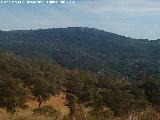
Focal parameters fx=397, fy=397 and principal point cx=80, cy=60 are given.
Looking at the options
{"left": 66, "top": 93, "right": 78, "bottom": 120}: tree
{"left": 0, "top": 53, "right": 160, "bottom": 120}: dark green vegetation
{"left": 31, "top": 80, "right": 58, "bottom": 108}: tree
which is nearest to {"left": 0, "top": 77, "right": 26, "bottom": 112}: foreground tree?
{"left": 0, "top": 53, "right": 160, "bottom": 120}: dark green vegetation

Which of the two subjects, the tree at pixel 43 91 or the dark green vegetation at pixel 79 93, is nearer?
the dark green vegetation at pixel 79 93

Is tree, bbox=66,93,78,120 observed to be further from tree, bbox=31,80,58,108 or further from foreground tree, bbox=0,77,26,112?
tree, bbox=31,80,58,108

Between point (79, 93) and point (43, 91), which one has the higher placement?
point (43, 91)

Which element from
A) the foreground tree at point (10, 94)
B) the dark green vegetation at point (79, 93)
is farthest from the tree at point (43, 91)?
the foreground tree at point (10, 94)

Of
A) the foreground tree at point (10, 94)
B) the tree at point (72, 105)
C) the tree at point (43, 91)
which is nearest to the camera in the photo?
the tree at point (72, 105)

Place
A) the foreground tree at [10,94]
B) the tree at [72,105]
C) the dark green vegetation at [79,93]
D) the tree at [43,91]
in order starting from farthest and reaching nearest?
the tree at [43,91] → the dark green vegetation at [79,93] → the foreground tree at [10,94] → the tree at [72,105]

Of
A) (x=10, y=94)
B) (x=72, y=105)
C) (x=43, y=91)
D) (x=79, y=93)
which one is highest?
(x=72, y=105)

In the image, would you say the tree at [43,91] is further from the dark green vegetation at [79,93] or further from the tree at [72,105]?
the tree at [72,105]

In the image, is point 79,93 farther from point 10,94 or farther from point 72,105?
point 72,105

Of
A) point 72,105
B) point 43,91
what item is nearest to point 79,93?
point 43,91

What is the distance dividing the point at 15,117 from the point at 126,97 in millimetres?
60197

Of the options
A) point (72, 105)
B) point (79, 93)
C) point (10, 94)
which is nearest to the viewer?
point (72, 105)

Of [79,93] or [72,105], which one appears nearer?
[72,105]

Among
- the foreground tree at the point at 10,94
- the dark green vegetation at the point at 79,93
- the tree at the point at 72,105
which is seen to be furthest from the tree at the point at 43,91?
the tree at the point at 72,105
